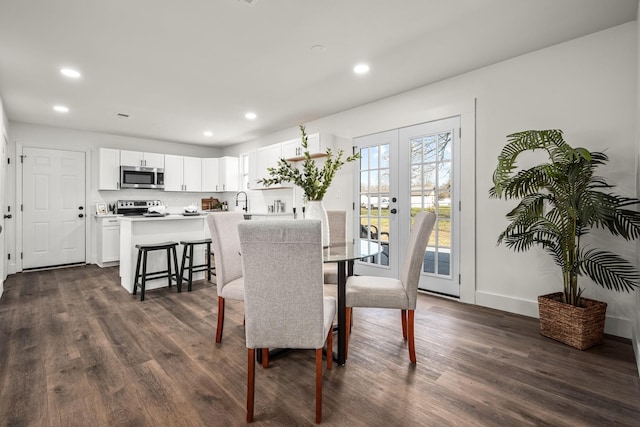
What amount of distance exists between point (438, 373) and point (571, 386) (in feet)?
2.45

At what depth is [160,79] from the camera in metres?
3.46

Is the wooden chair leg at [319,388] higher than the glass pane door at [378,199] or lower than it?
lower

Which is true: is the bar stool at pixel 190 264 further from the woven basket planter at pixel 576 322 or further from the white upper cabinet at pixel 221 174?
the woven basket planter at pixel 576 322

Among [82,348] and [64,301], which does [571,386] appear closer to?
[82,348]

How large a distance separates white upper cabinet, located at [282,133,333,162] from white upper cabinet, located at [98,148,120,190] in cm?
324

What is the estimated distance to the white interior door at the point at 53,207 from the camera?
5199 mm

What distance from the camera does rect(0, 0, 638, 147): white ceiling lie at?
2.24 m

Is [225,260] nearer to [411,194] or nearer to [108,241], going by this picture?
[411,194]

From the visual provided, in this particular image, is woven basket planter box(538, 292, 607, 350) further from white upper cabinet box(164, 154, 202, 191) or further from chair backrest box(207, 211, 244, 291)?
white upper cabinet box(164, 154, 202, 191)

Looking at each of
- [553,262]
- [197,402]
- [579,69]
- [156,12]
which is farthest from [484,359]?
[156,12]

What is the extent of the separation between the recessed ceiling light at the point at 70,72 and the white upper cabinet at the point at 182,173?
10.3 ft

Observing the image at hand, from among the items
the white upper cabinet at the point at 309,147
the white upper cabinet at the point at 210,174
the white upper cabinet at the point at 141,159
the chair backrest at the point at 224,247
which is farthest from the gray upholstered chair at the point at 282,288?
the white upper cabinet at the point at 210,174

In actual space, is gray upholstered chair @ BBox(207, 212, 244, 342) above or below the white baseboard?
above

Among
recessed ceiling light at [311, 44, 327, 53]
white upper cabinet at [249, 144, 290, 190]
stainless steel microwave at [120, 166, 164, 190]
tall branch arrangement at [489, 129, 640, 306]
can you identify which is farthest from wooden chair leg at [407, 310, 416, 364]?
stainless steel microwave at [120, 166, 164, 190]
